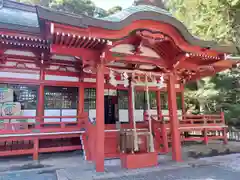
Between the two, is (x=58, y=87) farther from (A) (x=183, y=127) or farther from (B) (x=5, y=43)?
(A) (x=183, y=127)

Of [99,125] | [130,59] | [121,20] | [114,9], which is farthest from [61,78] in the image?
[114,9]

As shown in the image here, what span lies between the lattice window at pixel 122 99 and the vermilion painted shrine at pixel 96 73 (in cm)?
5

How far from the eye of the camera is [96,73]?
4.86m

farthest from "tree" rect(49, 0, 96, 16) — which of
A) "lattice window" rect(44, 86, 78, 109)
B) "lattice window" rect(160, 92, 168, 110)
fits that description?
"lattice window" rect(44, 86, 78, 109)

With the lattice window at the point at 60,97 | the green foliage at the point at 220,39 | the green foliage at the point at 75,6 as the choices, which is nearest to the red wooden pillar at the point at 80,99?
the lattice window at the point at 60,97

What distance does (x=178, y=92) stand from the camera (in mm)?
9719

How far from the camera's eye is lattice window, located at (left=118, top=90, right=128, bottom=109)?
320 inches

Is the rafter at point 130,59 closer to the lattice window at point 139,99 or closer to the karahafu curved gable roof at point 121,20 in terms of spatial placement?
the karahafu curved gable roof at point 121,20

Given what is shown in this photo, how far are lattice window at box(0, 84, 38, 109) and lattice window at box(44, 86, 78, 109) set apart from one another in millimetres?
381

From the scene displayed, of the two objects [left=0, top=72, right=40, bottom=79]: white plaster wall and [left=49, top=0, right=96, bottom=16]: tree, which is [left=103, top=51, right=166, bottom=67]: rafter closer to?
[left=0, top=72, right=40, bottom=79]: white plaster wall

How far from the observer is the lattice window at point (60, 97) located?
6895mm

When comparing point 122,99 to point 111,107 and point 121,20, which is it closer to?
point 111,107

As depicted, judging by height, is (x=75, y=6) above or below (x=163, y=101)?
above

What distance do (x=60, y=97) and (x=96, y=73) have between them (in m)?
2.90
